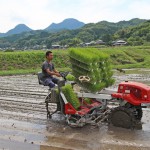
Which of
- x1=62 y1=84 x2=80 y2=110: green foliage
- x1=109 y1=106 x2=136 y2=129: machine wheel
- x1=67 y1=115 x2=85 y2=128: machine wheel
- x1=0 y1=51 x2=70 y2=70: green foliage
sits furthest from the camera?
x1=0 y1=51 x2=70 y2=70: green foliage

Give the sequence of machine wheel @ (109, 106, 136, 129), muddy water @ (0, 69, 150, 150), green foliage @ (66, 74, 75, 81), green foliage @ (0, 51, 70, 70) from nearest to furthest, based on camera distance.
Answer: muddy water @ (0, 69, 150, 150)
machine wheel @ (109, 106, 136, 129)
green foliage @ (66, 74, 75, 81)
green foliage @ (0, 51, 70, 70)

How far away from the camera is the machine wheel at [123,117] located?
7.77m

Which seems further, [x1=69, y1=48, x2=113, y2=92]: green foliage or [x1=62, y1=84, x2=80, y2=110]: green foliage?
[x1=62, y1=84, x2=80, y2=110]: green foliage

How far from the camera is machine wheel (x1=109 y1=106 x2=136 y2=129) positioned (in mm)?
7770

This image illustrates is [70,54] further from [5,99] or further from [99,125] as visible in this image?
[5,99]

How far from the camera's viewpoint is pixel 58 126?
27.3 feet

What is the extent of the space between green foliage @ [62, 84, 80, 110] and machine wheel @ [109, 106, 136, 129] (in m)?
0.93

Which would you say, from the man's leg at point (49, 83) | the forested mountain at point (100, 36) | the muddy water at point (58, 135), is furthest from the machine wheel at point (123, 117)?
the forested mountain at point (100, 36)

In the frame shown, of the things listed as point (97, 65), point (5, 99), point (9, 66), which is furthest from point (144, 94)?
point (9, 66)

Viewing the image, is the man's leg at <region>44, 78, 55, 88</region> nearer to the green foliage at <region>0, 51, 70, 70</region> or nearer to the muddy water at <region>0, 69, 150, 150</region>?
the muddy water at <region>0, 69, 150, 150</region>

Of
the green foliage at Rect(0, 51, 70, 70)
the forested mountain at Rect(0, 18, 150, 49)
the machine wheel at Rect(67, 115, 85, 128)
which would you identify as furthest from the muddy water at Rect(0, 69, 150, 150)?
the forested mountain at Rect(0, 18, 150, 49)

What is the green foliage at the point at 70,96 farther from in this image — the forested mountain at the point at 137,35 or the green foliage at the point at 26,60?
the forested mountain at the point at 137,35

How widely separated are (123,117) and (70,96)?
143 centimetres

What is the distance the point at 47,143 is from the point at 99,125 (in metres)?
1.86
